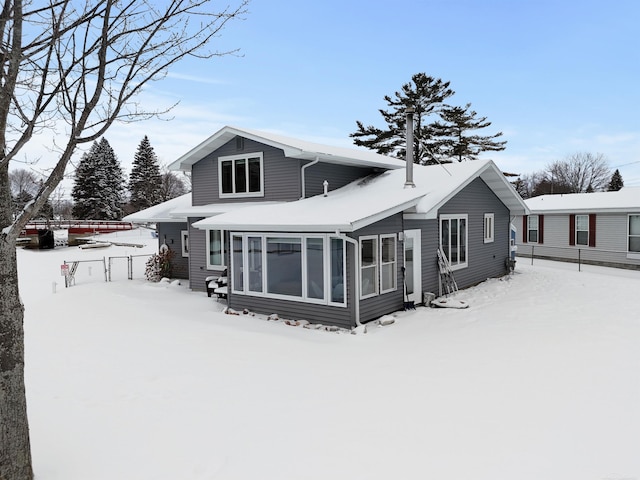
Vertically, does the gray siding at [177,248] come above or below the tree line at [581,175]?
below

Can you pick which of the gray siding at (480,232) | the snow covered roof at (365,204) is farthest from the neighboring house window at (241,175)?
the gray siding at (480,232)

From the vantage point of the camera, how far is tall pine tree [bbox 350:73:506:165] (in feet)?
108

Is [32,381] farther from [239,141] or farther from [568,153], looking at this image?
[568,153]

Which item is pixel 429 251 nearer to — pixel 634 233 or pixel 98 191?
pixel 634 233

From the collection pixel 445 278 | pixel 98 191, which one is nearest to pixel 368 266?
pixel 445 278

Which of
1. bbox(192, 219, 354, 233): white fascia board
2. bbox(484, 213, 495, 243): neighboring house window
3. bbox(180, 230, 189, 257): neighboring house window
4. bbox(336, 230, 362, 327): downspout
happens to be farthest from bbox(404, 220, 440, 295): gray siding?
bbox(180, 230, 189, 257): neighboring house window

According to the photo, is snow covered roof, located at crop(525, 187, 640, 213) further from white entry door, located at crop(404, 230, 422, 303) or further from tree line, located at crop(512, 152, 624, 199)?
tree line, located at crop(512, 152, 624, 199)

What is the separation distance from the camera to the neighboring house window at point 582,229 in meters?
20.4

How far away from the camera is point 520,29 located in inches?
639

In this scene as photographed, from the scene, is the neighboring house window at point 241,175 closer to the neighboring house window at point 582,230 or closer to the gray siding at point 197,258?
the gray siding at point 197,258

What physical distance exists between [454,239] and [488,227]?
2788 mm

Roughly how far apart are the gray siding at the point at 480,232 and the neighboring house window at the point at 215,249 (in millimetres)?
7051

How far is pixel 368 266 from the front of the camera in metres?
10.3

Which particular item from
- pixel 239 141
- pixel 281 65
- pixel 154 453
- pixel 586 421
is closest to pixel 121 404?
pixel 154 453
